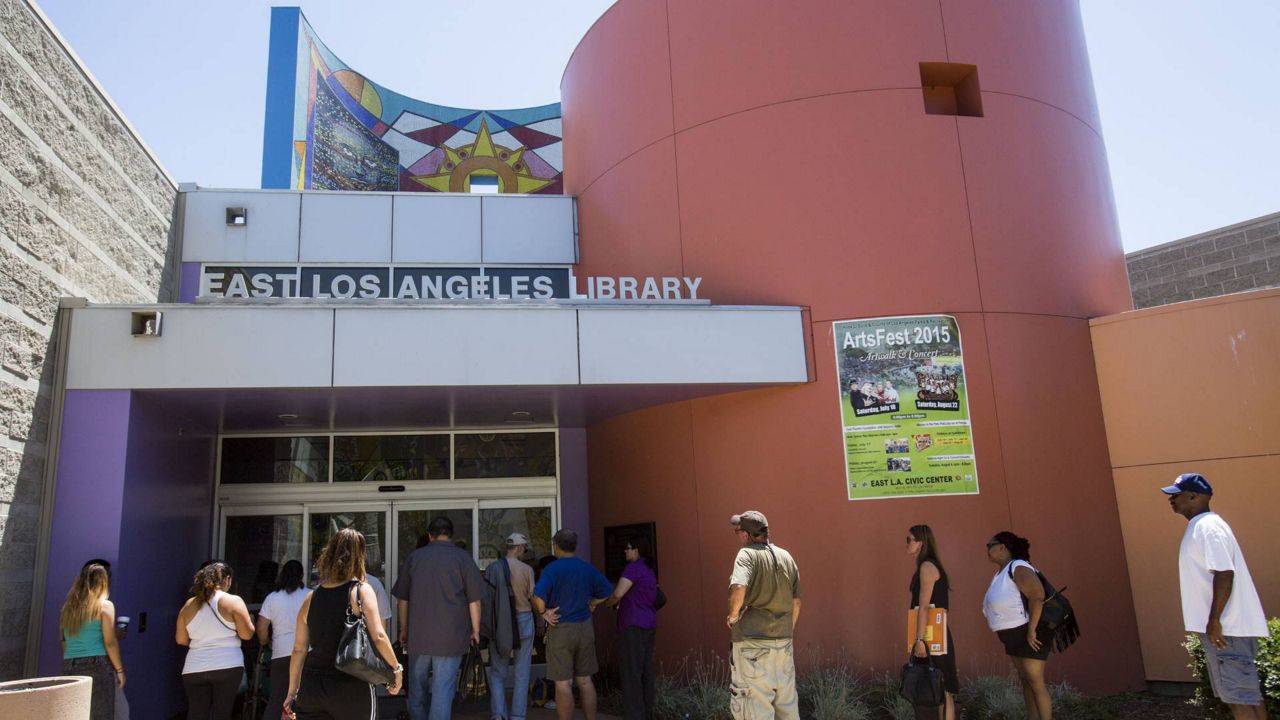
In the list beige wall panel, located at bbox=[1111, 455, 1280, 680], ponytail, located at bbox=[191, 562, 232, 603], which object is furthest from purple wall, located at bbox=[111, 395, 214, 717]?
beige wall panel, located at bbox=[1111, 455, 1280, 680]

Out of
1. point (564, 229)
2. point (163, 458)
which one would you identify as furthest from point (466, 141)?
point (163, 458)

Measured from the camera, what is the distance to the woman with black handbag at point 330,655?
5.25 metres

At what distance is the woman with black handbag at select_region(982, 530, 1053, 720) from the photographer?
7.10 m

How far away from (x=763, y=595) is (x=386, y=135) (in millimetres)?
19781

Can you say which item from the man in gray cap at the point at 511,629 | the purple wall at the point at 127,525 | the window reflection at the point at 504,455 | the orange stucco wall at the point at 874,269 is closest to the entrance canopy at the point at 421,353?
the purple wall at the point at 127,525

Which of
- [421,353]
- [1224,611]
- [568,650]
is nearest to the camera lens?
[1224,611]

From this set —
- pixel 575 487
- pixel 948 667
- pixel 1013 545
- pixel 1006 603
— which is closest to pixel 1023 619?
pixel 1006 603

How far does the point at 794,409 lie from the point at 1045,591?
311 cm

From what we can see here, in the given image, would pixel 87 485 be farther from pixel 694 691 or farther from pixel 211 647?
pixel 694 691

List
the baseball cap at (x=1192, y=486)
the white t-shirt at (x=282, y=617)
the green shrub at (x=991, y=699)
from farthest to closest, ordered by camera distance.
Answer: the green shrub at (x=991, y=699) < the white t-shirt at (x=282, y=617) < the baseball cap at (x=1192, y=486)

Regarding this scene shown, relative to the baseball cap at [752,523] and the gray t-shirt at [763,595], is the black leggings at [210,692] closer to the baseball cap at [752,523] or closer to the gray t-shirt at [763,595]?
the gray t-shirt at [763,595]

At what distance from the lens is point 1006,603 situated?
722 cm

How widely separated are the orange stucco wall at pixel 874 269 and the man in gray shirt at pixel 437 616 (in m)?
3.17

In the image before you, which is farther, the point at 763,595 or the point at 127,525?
the point at 127,525
